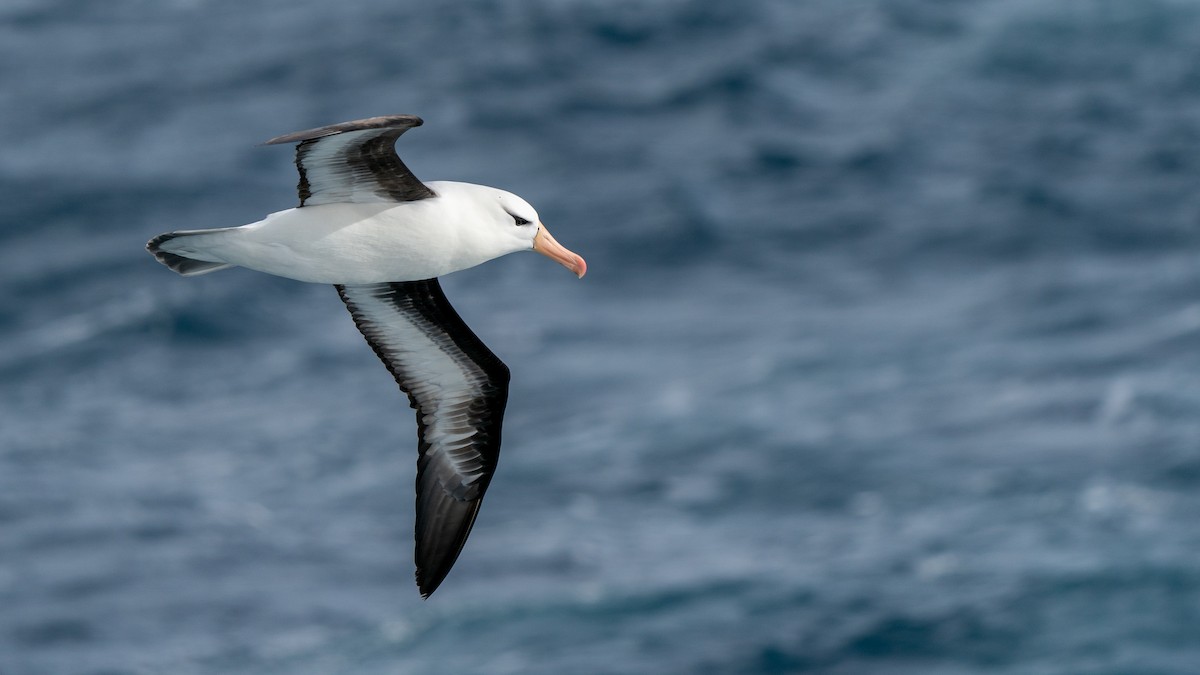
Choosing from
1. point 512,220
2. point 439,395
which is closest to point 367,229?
point 512,220

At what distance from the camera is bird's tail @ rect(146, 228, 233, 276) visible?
39.7 feet

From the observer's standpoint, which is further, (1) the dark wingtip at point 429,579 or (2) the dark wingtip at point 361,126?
(1) the dark wingtip at point 429,579

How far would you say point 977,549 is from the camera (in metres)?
37.3

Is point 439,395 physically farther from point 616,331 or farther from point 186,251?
point 616,331

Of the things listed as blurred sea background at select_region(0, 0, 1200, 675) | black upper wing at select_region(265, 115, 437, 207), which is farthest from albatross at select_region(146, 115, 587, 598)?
blurred sea background at select_region(0, 0, 1200, 675)

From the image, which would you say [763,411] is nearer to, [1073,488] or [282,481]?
[1073,488]

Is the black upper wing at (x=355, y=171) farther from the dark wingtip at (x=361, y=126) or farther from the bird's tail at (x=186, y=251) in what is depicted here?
the bird's tail at (x=186, y=251)

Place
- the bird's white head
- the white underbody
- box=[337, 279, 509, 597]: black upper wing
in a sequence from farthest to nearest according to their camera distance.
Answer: box=[337, 279, 509, 597]: black upper wing → the bird's white head → the white underbody

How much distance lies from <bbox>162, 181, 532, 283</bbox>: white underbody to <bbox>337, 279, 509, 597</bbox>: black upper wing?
5.17 feet

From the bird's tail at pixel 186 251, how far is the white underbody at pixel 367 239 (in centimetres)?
1

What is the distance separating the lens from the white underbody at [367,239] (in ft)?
40.1

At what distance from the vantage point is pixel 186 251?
1236cm

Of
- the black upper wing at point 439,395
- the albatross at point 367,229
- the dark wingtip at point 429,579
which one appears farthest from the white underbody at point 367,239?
the dark wingtip at point 429,579

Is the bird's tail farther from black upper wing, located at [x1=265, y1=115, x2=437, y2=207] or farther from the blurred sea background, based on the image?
the blurred sea background
